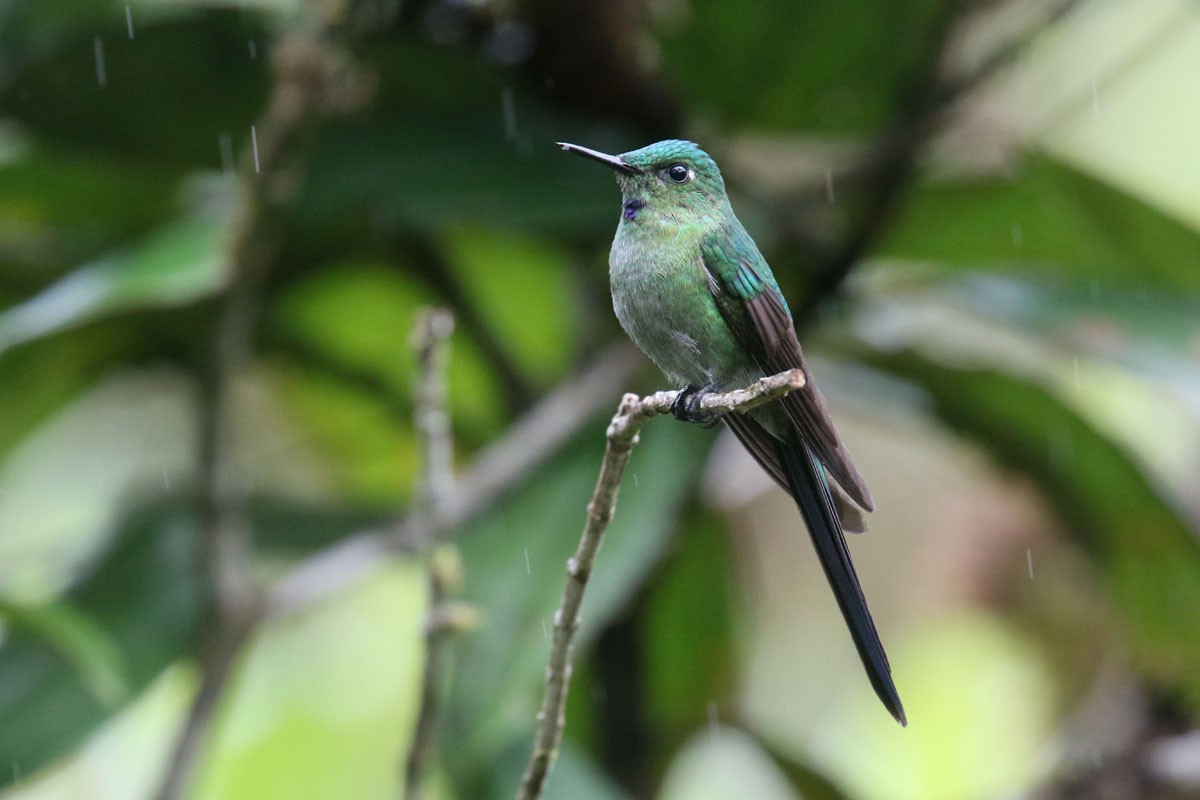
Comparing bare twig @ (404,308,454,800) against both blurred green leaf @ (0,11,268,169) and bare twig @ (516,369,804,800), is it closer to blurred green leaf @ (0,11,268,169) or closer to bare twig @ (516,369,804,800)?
bare twig @ (516,369,804,800)

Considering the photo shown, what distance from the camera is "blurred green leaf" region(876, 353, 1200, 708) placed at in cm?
269

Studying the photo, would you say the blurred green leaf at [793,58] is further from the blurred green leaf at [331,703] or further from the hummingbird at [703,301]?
the hummingbird at [703,301]

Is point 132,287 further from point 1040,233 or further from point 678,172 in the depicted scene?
point 1040,233

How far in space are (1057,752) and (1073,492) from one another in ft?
2.42

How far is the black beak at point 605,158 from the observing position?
0.91 metres

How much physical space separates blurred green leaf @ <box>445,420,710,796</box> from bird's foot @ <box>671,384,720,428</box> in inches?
37.4

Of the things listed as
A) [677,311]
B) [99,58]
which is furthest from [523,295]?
[677,311]

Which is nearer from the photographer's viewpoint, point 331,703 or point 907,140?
point 907,140

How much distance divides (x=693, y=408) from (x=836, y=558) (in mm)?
242

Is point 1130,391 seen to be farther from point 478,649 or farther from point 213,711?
point 213,711

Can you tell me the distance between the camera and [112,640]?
95.3 inches

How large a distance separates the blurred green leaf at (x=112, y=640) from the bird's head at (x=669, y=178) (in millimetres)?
1553

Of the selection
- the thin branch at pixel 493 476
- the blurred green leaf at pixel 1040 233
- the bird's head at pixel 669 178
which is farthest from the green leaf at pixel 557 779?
the blurred green leaf at pixel 1040 233

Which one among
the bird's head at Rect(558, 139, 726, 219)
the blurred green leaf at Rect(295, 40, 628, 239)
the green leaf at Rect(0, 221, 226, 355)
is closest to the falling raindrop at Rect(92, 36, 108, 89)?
the blurred green leaf at Rect(295, 40, 628, 239)
